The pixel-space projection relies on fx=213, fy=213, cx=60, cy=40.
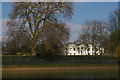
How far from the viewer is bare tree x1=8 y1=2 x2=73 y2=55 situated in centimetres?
3475

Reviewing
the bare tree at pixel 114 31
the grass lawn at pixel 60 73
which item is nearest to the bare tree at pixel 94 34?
the bare tree at pixel 114 31

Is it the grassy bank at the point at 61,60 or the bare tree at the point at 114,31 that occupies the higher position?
the bare tree at the point at 114,31

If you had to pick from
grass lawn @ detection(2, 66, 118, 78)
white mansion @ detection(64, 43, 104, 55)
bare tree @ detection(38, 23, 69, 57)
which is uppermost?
bare tree @ detection(38, 23, 69, 57)

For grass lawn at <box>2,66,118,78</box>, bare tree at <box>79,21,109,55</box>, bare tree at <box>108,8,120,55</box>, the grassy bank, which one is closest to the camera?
grass lawn at <box>2,66,118,78</box>

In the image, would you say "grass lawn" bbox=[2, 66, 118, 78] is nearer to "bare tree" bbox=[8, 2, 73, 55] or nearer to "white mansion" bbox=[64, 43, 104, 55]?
"bare tree" bbox=[8, 2, 73, 55]

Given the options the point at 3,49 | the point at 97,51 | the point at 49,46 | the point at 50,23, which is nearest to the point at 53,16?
the point at 50,23

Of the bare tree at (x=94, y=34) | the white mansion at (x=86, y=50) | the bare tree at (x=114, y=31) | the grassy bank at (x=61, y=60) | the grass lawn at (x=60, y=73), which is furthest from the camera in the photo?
the white mansion at (x=86, y=50)

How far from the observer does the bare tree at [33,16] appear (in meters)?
34.8

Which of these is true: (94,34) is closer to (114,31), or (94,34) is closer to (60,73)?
(114,31)

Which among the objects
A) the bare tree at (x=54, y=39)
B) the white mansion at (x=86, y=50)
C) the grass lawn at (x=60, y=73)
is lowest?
the grass lawn at (x=60, y=73)

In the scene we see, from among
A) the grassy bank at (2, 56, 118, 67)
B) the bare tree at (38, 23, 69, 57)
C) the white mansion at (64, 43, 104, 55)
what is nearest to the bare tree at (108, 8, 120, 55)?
the grassy bank at (2, 56, 118, 67)

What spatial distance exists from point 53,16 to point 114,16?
10.1 metres

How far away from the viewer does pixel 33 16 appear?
36.2 meters

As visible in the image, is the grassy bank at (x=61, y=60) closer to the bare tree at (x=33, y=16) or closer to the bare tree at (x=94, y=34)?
the bare tree at (x=33, y=16)
